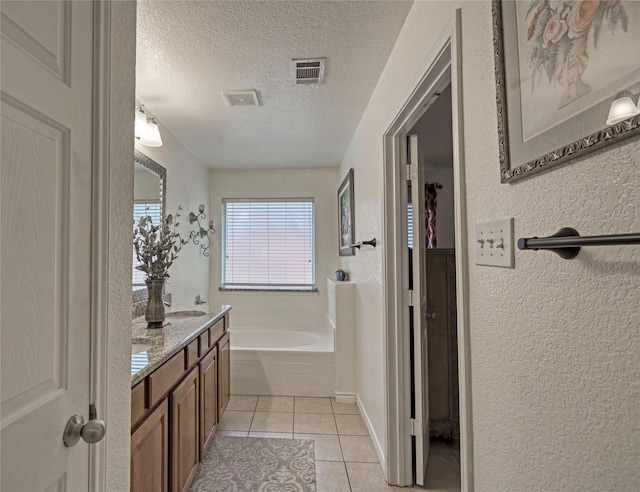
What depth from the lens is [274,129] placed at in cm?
282

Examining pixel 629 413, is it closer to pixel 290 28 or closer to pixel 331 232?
pixel 290 28

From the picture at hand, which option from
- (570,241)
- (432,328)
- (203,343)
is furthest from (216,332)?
(570,241)

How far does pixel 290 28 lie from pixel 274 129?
1281mm

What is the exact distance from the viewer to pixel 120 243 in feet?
3.05

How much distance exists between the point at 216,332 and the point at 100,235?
5.29 feet

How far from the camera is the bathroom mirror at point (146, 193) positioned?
2.33 m

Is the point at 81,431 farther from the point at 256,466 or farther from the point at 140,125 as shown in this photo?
the point at 140,125

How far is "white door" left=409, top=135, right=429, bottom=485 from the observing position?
71.7 inches

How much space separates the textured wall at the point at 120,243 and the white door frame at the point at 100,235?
1.2 inches

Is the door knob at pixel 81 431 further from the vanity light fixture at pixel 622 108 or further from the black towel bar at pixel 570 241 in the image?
the vanity light fixture at pixel 622 108

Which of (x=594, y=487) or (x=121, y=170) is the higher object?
(x=121, y=170)

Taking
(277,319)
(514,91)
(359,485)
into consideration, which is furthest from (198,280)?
(514,91)

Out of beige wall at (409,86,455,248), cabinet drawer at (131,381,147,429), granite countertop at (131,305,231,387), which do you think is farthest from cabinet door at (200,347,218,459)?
beige wall at (409,86,455,248)

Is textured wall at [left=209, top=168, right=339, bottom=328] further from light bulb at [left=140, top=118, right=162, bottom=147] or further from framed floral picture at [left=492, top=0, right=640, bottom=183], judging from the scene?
framed floral picture at [left=492, top=0, right=640, bottom=183]
